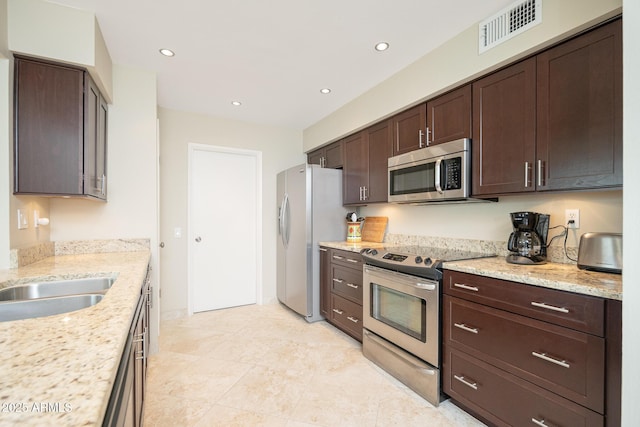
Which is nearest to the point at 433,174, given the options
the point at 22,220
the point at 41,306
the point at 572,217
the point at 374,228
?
the point at 572,217

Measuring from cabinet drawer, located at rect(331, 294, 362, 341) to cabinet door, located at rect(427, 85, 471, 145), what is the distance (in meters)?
1.68

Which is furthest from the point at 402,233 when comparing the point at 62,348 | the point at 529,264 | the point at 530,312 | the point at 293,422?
the point at 62,348

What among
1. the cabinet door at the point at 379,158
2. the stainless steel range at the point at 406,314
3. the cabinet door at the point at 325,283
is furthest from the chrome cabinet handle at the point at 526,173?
the cabinet door at the point at 325,283

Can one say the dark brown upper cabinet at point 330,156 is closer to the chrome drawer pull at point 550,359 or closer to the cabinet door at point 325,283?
the cabinet door at point 325,283

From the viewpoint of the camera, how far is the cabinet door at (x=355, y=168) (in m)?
3.17

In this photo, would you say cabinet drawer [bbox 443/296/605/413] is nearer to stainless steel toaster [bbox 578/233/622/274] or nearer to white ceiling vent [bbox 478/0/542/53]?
stainless steel toaster [bbox 578/233/622/274]

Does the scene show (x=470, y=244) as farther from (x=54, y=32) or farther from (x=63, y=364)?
(x=54, y=32)

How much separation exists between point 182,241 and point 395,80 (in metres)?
2.97

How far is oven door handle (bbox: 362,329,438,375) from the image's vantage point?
6.50 ft

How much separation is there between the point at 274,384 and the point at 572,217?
7.60 feet

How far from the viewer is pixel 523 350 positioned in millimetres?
1514

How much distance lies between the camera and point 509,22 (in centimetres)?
177

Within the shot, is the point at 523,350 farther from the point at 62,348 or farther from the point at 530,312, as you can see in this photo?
the point at 62,348

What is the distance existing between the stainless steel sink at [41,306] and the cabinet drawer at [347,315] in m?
2.10
